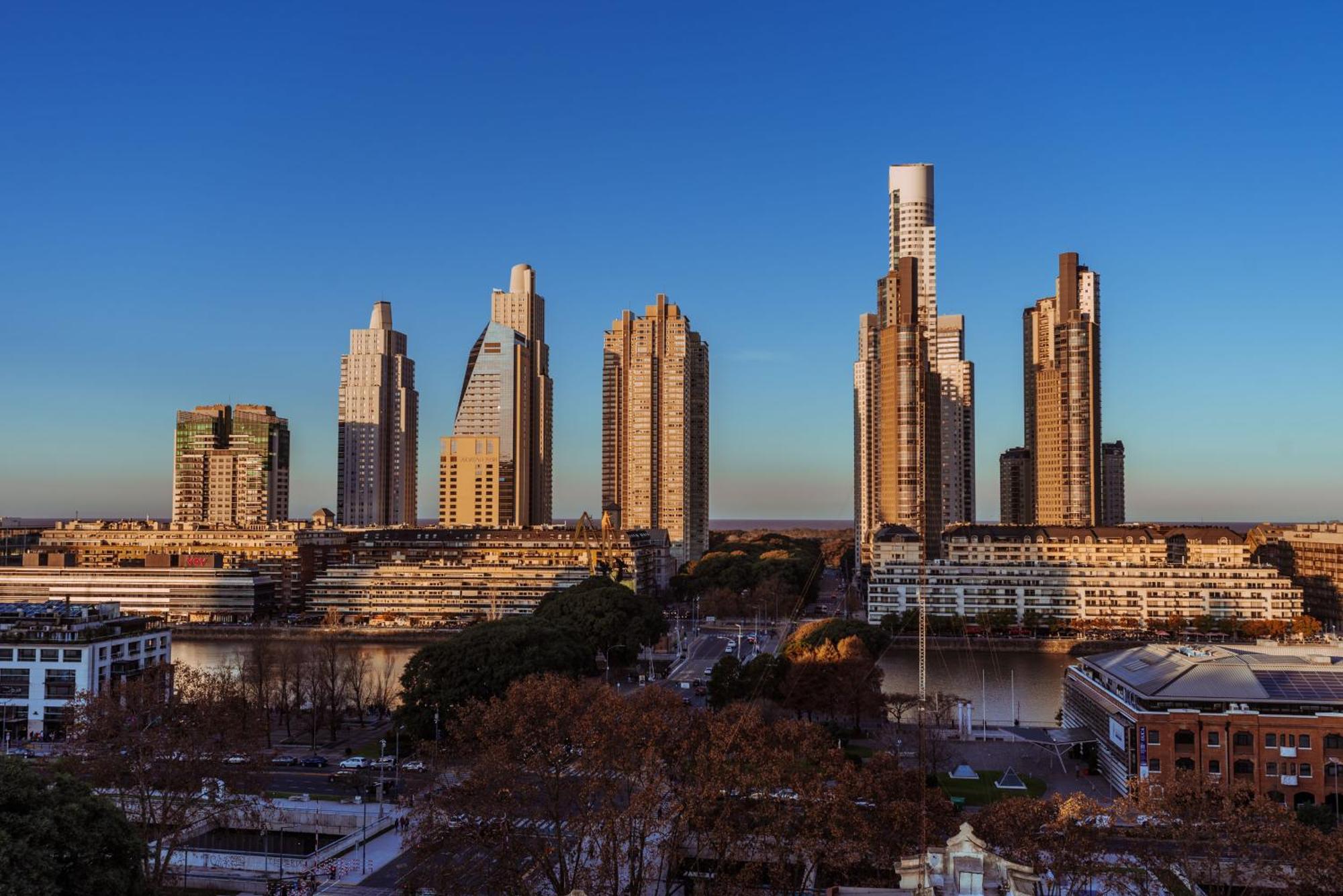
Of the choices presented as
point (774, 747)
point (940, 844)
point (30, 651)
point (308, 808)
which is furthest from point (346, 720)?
point (940, 844)

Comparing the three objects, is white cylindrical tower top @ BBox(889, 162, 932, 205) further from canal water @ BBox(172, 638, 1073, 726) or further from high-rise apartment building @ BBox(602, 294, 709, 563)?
canal water @ BBox(172, 638, 1073, 726)

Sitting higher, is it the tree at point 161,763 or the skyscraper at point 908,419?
the skyscraper at point 908,419

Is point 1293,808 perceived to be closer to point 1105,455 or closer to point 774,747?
point 774,747

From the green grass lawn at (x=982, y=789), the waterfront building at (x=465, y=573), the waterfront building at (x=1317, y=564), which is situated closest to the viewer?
the green grass lawn at (x=982, y=789)

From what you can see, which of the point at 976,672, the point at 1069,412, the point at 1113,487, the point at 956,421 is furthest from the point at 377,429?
the point at 976,672

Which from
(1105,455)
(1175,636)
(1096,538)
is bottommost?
(1175,636)

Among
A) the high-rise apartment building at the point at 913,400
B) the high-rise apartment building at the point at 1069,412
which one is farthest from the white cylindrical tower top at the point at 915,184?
the high-rise apartment building at the point at 1069,412

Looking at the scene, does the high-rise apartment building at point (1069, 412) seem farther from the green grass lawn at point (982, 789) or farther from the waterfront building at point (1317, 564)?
the green grass lawn at point (982, 789)
